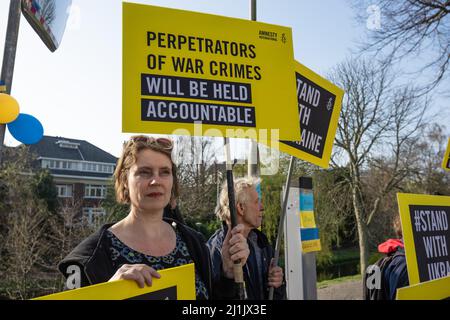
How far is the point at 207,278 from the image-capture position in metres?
1.87

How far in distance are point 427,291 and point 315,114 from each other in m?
1.41

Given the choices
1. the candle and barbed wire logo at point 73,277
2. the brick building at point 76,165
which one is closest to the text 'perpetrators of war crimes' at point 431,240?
the candle and barbed wire logo at point 73,277

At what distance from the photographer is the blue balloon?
2.59m

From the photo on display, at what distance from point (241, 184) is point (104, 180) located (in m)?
41.2

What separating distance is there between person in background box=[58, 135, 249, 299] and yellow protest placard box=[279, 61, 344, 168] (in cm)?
107

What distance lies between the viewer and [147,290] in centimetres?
140

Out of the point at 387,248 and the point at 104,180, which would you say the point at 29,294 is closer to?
the point at 387,248

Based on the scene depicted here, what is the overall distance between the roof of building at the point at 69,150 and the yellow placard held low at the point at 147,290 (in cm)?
4370

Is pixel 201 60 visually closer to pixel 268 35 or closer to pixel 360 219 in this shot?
pixel 268 35

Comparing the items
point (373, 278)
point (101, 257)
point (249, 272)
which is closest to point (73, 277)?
point (101, 257)

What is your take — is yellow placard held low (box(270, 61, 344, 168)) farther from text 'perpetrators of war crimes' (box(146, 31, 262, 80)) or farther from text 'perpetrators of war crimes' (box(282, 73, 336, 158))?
text 'perpetrators of war crimes' (box(146, 31, 262, 80))

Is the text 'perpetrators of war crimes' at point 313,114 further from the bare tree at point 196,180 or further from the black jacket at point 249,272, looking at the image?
the bare tree at point 196,180

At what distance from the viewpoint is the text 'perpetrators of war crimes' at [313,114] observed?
2883mm

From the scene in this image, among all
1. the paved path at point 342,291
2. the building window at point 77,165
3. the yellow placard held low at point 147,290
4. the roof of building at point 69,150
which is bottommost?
the paved path at point 342,291
